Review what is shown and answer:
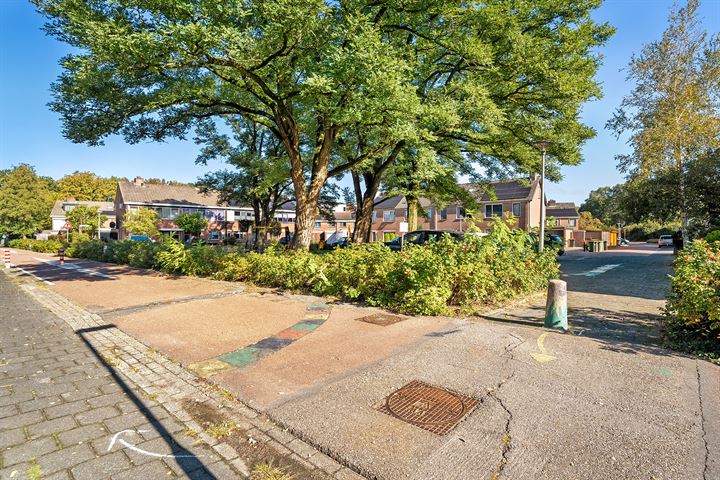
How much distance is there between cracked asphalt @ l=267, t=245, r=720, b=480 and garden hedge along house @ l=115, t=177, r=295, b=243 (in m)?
42.6

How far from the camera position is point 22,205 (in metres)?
47.0

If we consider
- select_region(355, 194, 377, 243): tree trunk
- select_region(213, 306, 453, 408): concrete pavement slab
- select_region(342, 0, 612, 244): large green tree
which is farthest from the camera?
select_region(355, 194, 377, 243): tree trunk

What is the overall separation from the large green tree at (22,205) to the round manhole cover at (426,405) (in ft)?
202

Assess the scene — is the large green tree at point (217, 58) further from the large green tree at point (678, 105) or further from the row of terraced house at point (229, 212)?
the row of terraced house at point (229, 212)

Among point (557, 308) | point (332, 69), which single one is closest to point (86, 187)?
point (332, 69)

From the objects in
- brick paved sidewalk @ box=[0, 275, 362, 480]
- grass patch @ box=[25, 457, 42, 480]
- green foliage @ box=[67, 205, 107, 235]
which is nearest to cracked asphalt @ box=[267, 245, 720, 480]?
brick paved sidewalk @ box=[0, 275, 362, 480]

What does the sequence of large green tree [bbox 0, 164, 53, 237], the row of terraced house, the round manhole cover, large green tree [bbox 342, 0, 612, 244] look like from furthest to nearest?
large green tree [bbox 0, 164, 53, 237] < the row of terraced house < large green tree [bbox 342, 0, 612, 244] < the round manhole cover

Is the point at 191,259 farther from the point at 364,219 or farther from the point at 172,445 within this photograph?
the point at 172,445

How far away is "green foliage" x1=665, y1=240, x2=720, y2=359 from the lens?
16.3ft

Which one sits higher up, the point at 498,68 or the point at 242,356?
the point at 498,68

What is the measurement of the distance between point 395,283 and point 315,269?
97.7 inches

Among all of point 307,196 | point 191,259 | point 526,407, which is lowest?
point 526,407

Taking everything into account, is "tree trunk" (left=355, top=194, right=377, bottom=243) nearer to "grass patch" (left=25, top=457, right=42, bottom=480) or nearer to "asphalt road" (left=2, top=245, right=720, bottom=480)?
"asphalt road" (left=2, top=245, right=720, bottom=480)

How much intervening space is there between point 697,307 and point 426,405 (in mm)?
4299
